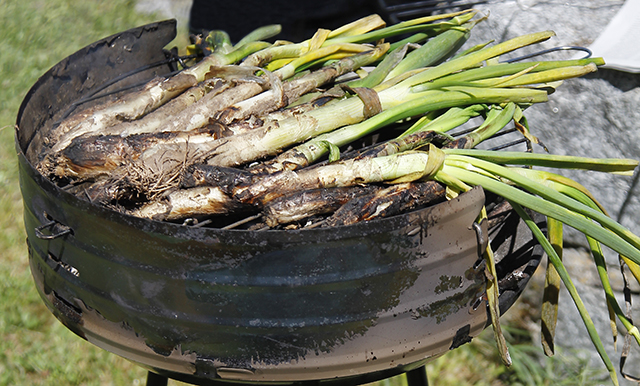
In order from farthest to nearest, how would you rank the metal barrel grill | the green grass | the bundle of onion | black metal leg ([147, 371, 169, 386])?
1. the green grass
2. black metal leg ([147, 371, 169, 386])
3. the bundle of onion
4. the metal barrel grill

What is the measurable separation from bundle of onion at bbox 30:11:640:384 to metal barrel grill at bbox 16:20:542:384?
0.15 metres

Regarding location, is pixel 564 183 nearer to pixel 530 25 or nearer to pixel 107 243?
pixel 107 243

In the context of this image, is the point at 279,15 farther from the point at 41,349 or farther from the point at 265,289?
the point at 265,289

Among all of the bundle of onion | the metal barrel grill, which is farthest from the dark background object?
the metal barrel grill

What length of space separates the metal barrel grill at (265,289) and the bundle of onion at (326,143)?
15cm

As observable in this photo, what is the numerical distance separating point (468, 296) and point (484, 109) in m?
0.75

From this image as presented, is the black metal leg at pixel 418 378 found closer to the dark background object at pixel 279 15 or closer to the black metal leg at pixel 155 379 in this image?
the black metal leg at pixel 155 379

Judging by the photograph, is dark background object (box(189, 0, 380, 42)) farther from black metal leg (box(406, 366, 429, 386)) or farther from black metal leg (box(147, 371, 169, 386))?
black metal leg (box(147, 371, 169, 386))

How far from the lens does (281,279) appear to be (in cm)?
119

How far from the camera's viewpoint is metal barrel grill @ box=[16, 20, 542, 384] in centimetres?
118

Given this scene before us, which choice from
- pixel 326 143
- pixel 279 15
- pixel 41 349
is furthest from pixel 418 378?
pixel 279 15

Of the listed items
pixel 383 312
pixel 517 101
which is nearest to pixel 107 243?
pixel 383 312

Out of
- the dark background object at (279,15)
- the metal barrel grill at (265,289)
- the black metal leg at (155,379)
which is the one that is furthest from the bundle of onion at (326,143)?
the dark background object at (279,15)

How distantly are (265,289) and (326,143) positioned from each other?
0.60m
